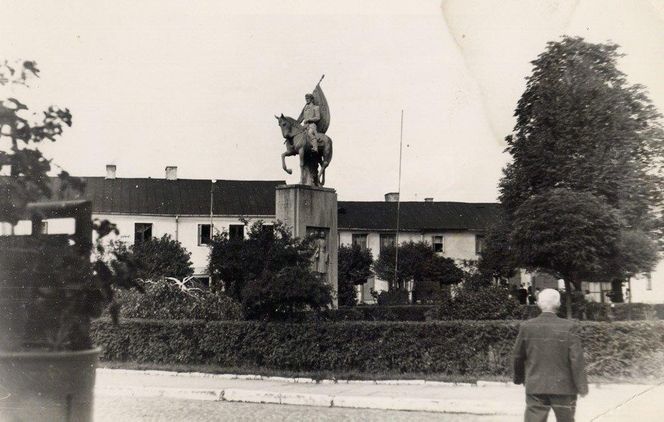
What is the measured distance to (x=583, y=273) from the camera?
2672 centimetres

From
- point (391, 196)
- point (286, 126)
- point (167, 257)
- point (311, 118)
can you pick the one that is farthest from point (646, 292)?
point (286, 126)

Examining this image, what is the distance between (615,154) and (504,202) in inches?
265

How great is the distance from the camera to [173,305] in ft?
54.3

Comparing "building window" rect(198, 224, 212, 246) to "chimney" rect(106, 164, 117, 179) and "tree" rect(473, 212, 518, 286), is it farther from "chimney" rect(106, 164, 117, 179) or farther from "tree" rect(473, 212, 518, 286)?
"tree" rect(473, 212, 518, 286)

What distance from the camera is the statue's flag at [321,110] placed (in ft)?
55.2

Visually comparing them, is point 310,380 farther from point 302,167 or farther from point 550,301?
point 302,167

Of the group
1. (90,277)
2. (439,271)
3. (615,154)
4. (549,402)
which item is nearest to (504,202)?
(615,154)

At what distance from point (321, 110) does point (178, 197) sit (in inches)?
1473

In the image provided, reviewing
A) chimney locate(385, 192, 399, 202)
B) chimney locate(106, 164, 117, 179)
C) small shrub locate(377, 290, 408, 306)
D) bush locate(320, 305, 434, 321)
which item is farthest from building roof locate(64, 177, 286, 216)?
bush locate(320, 305, 434, 321)

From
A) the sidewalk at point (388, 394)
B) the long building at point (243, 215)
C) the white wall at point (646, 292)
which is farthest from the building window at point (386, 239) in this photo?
the sidewalk at point (388, 394)

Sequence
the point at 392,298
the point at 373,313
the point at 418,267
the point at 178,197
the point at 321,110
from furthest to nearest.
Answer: the point at 178,197 → the point at 418,267 → the point at 392,298 → the point at 373,313 → the point at 321,110

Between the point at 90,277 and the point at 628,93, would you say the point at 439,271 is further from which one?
the point at 90,277

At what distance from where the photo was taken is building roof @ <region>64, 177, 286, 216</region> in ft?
166

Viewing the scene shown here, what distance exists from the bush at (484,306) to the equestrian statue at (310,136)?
4625mm
